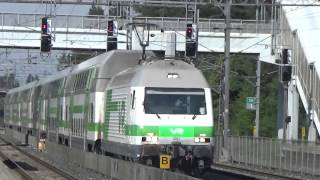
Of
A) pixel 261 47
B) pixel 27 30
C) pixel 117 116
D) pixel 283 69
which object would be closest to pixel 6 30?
pixel 27 30

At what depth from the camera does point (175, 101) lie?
71.6 feet

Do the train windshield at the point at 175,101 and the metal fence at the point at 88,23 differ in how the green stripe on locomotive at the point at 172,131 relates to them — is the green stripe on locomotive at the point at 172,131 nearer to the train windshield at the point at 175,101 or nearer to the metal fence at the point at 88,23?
the train windshield at the point at 175,101

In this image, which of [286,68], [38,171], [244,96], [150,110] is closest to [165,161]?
[150,110]

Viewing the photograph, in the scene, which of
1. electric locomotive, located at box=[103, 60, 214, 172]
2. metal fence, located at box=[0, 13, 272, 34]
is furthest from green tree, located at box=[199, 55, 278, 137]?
electric locomotive, located at box=[103, 60, 214, 172]

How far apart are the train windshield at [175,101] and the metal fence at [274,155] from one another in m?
7.57

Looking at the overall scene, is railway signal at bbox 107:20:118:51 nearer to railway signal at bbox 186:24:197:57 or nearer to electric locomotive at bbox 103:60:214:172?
railway signal at bbox 186:24:197:57

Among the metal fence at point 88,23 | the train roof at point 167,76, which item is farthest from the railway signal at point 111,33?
the train roof at point 167,76

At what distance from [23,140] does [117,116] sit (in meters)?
34.4

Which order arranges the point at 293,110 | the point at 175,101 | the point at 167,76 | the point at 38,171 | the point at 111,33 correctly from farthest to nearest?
1. the point at 293,110
2. the point at 111,33
3. the point at 38,171
4. the point at 167,76
5. the point at 175,101

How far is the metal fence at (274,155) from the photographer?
93.8 feet

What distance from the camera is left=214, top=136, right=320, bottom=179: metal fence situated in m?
28.6

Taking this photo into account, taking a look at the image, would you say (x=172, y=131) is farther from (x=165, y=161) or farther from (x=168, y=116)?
(x=165, y=161)

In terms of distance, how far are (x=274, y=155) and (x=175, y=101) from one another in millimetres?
12057

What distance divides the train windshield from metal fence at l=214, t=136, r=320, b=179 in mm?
7568
